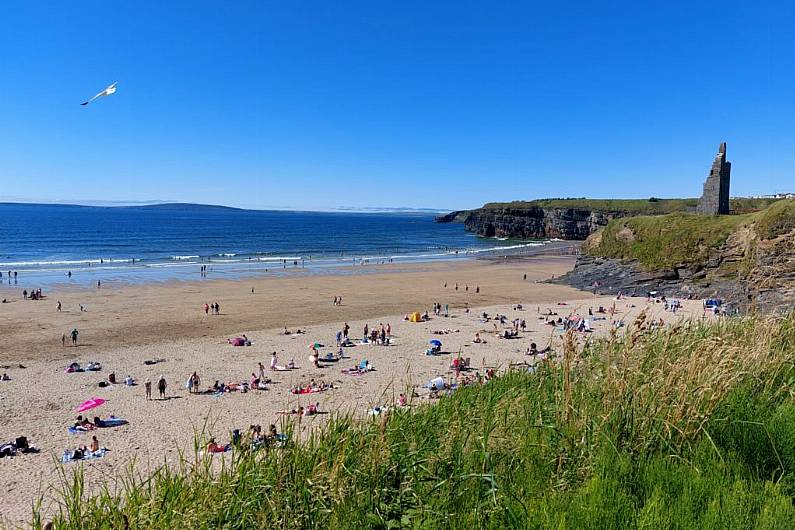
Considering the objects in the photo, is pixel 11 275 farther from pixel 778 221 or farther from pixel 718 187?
pixel 718 187

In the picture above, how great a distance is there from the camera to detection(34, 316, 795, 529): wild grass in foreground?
3016 millimetres

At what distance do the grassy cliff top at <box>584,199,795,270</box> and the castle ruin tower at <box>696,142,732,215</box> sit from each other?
1874 millimetres

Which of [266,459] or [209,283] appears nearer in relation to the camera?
[266,459]

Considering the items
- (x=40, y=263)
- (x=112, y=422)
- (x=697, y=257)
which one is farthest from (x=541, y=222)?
(x=112, y=422)

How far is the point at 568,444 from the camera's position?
12.2ft

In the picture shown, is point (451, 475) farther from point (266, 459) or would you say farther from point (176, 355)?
point (176, 355)

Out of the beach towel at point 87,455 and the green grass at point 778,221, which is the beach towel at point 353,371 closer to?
the beach towel at point 87,455

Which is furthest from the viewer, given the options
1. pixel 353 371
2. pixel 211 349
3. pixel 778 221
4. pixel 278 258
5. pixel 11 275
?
pixel 278 258

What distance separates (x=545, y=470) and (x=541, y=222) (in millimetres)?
116505

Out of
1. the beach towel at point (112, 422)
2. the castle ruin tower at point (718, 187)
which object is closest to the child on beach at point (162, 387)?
the beach towel at point (112, 422)

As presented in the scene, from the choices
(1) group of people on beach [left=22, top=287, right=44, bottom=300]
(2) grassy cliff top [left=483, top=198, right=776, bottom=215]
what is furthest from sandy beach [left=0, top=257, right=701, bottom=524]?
(2) grassy cliff top [left=483, top=198, right=776, bottom=215]

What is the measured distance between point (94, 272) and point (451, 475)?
53.2 m

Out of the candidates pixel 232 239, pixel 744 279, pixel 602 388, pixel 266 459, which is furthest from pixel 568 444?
pixel 232 239

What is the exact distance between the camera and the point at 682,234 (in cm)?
4097
